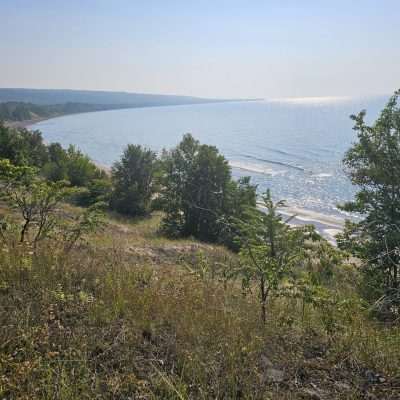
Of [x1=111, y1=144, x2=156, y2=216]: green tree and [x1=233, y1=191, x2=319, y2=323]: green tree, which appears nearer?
[x1=233, y1=191, x2=319, y2=323]: green tree

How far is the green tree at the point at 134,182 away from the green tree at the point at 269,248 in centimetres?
3111

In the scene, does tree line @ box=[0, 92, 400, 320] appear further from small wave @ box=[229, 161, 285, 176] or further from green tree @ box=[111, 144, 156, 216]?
small wave @ box=[229, 161, 285, 176]

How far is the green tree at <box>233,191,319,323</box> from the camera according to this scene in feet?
15.5

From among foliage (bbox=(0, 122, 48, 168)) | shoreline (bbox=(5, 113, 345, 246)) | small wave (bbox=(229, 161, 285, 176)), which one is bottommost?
shoreline (bbox=(5, 113, 345, 246))

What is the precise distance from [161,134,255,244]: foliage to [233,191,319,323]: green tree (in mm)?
21708

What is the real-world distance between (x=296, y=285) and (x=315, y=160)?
176 ft

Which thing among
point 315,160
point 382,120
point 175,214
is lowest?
Result: point 175,214

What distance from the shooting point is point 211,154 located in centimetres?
2875

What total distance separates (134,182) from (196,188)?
35.3 feet

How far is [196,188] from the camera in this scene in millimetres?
28953

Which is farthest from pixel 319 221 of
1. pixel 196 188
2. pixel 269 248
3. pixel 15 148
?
pixel 15 148

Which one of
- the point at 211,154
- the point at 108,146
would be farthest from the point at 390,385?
the point at 108,146

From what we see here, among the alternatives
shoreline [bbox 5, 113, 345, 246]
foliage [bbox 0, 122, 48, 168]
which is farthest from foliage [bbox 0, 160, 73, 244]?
foliage [bbox 0, 122, 48, 168]

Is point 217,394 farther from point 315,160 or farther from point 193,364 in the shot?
point 315,160
